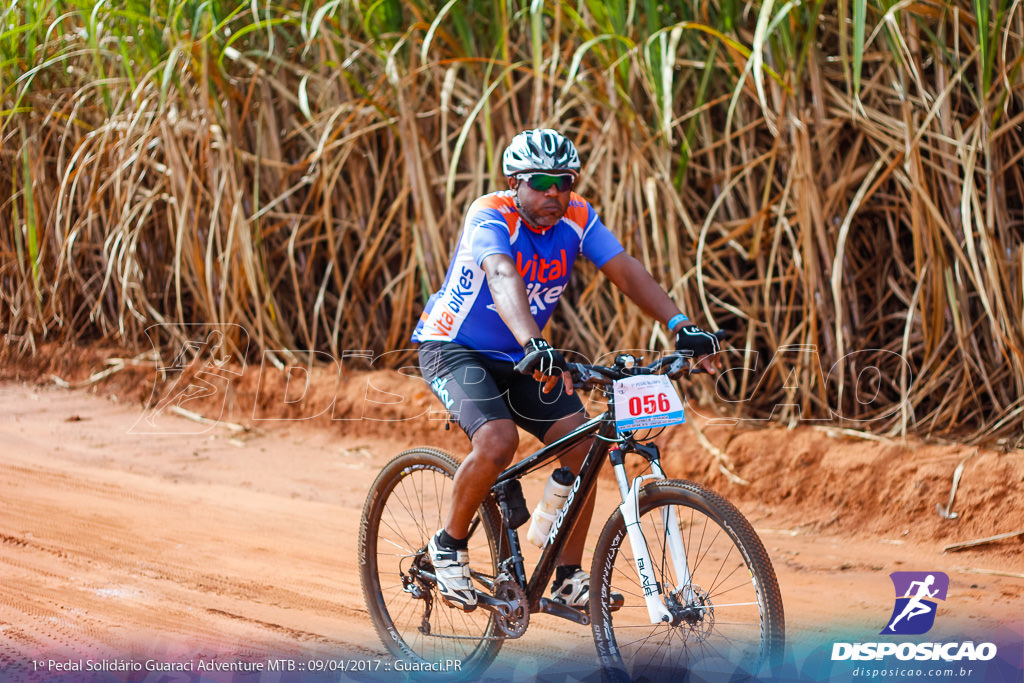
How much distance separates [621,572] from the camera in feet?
9.61

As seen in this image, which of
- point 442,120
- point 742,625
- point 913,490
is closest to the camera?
point 742,625

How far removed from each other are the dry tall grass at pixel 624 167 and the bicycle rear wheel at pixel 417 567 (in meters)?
2.13

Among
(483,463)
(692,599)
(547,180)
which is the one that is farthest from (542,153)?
(692,599)

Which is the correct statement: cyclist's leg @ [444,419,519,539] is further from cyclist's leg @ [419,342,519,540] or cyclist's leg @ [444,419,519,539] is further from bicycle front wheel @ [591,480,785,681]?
bicycle front wheel @ [591,480,785,681]

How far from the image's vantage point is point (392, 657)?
10.8ft

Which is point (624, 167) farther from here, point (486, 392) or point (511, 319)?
point (511, 319)

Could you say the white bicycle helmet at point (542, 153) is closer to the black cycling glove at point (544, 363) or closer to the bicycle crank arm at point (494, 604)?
the black cycling glove at point (544, 363)

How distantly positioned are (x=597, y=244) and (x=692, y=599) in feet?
3.68

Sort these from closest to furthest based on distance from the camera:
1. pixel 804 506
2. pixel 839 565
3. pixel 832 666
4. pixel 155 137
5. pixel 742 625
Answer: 1. pixel 742 625
2. pixel 832 666
3. pixel 839 565
4. pixel 804 506
5. pixel 155 137

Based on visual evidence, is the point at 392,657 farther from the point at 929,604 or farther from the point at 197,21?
the point at 197,21

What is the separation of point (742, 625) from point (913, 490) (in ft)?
7.05

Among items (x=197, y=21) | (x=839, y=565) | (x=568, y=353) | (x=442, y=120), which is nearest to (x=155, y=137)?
(x=197, y=21)

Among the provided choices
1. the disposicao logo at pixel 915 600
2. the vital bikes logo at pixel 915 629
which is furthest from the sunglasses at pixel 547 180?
the disposicao logo at pixel 915 600

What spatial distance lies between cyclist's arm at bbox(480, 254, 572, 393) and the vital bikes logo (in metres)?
1.45
